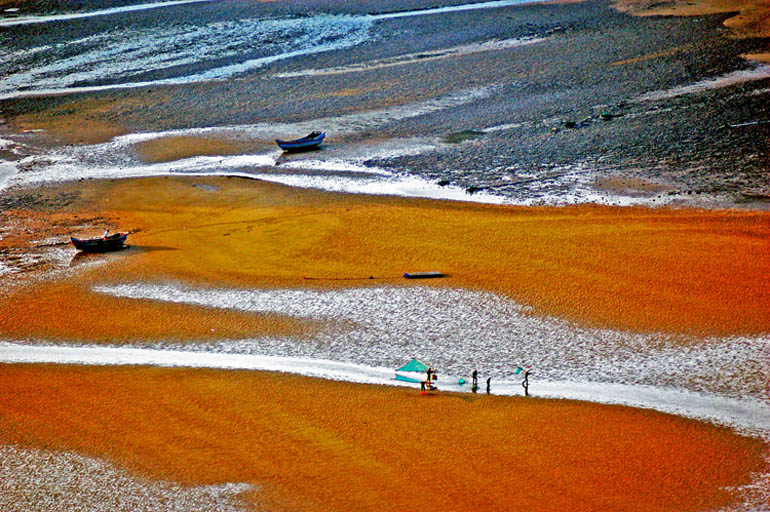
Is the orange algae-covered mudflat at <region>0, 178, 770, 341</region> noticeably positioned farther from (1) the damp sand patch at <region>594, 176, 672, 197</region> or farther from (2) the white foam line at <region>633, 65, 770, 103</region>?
(2) the white foam line at <region>633, 65, 770, 103</region>

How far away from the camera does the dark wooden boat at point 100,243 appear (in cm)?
2705

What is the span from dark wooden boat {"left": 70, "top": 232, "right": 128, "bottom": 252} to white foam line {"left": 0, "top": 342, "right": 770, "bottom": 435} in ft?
17.9

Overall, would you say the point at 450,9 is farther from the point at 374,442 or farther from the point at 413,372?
the point at 374,442

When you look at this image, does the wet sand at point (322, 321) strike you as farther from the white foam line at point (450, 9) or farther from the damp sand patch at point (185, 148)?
the white foam line at point (450, 9)

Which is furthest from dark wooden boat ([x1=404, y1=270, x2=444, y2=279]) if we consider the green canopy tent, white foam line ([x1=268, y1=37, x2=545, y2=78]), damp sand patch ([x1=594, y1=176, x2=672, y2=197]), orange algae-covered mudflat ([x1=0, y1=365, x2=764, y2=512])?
white foam line ([x1=268, y1=37, x2=545, y2=78])

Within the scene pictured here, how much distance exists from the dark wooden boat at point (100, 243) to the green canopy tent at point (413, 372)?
11.9 metres

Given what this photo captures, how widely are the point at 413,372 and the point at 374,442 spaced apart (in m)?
2.65

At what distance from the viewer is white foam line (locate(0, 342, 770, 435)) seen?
59.1 ft

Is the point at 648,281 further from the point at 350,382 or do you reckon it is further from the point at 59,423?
the point at 59,423

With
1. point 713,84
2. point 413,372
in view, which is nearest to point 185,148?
point 413,372

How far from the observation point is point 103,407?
756 inches

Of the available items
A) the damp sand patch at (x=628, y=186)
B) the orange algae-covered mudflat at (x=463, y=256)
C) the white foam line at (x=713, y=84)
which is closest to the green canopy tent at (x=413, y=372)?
the orange algae-covered mudflat at (x=463, y=256)

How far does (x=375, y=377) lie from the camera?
65.5 feet

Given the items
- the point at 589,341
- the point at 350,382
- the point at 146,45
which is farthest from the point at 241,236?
the point at 146,45
